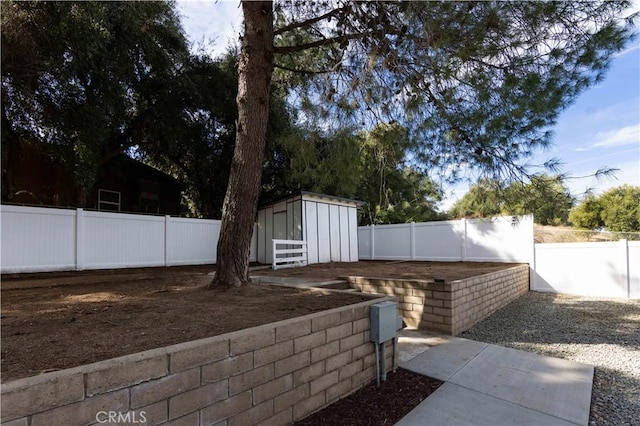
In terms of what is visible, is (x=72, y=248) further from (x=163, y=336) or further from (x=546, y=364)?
(x=546, y=364)

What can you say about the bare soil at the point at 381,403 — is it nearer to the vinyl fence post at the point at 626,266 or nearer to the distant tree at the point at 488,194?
the distant tree at the point at 488,194

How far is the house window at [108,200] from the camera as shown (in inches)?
545

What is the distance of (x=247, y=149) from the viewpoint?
4680 mm

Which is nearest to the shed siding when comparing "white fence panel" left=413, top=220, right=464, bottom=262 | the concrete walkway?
"white fence panel" left=413, top=220, right=464, bottom=262

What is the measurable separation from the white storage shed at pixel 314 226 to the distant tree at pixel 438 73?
578 cm

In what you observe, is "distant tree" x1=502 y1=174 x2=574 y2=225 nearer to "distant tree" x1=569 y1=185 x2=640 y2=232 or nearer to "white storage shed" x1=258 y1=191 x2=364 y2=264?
"white storage shed" x1=258 y1=191 x2=364 y2=264

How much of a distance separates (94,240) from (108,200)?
6515 mm

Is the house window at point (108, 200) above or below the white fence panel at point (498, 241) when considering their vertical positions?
above

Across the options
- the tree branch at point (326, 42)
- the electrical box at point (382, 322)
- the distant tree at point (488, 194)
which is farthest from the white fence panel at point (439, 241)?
the electrical box at point (382, 322)

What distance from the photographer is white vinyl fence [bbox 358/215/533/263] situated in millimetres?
10148

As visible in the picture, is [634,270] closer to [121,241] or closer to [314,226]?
[314,226]

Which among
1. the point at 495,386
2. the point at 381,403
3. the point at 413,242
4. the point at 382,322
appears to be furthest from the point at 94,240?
the point at 413,242

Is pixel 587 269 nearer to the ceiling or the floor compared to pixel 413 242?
nearer to the floor

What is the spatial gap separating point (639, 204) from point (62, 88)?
20.4m
